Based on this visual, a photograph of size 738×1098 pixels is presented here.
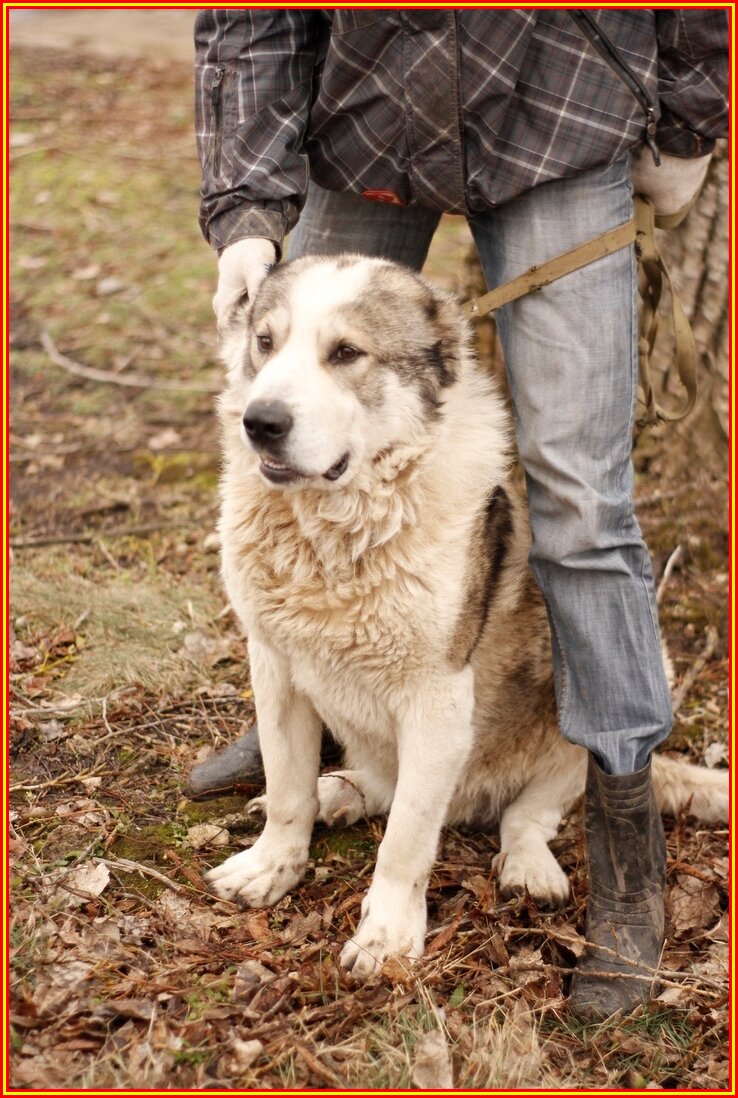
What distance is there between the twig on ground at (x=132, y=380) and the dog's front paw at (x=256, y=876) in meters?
3.39

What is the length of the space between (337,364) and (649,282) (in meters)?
1.29

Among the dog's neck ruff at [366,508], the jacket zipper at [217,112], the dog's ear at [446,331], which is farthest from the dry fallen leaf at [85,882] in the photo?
the jacket zipper at [217,112]

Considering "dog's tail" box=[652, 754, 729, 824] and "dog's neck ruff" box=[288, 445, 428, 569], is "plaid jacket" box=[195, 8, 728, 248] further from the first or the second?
"dog's tail" box=[652, 754, 729, 824]

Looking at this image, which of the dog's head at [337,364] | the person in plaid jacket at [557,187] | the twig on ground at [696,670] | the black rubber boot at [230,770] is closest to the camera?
the dog's head at [337,364]

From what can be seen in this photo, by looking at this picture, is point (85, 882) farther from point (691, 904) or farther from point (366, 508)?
point (691, 904)

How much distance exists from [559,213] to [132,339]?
13.6ft

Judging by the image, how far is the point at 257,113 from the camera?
271 centimetres

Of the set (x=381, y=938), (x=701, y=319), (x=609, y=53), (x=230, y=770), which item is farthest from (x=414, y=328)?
(x=701, y=319)

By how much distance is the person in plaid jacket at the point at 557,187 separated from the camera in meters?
2.52

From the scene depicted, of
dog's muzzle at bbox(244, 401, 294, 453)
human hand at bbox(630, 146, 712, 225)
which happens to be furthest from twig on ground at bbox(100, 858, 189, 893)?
human hand at bbox(630, 146, 712, 225)

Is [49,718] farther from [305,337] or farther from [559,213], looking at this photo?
[559,213]

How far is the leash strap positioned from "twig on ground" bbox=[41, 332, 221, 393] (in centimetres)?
295

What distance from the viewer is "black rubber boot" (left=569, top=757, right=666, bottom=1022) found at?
275 centimetres

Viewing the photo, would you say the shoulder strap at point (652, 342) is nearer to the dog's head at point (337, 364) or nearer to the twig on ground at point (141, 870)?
the dog's head at point (337, 364)
